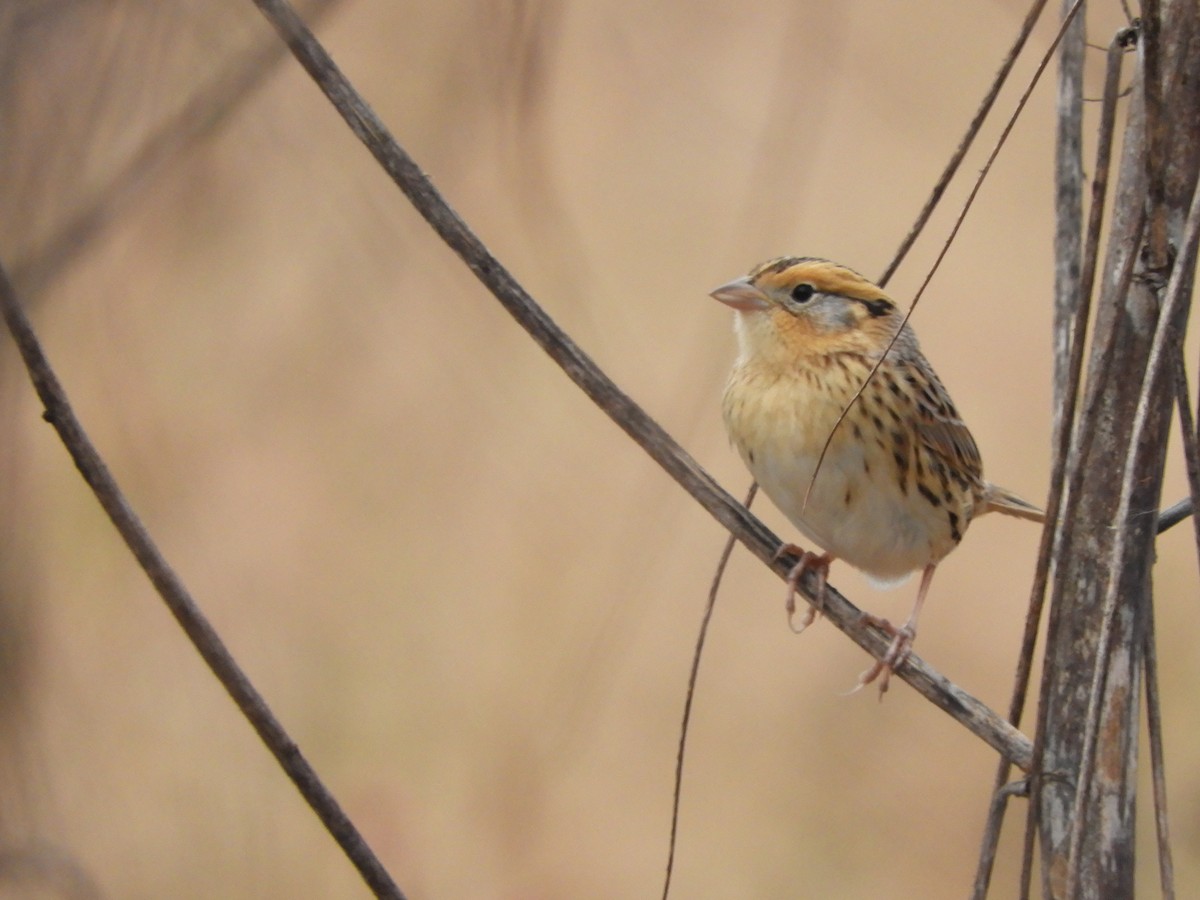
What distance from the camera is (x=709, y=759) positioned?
4.44m

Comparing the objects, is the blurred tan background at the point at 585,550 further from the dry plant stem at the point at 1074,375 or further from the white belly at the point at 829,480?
the dry plant stem at the point at 1074,375

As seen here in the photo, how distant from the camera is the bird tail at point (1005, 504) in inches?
110

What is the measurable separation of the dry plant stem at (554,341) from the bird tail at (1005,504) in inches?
51.8

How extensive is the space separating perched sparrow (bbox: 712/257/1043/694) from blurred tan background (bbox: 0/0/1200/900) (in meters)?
0.56

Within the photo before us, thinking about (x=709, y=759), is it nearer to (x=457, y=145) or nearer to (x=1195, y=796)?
(x=1195, y=796)

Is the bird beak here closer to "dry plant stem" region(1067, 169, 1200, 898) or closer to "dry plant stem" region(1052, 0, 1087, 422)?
"dry plant stem" region(1052, 0, 1087, 422)

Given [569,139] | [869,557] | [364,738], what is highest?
[569,139]

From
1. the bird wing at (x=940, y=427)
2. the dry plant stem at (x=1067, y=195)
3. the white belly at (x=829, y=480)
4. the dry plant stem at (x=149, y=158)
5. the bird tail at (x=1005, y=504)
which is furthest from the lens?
the bird tail at (x=1005, y=504)

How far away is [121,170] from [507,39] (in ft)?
1.74

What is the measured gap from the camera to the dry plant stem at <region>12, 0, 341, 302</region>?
1.07 meters

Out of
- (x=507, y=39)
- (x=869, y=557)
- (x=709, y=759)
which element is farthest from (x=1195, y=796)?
(x=507, y=39)

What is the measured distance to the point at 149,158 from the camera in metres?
1.14

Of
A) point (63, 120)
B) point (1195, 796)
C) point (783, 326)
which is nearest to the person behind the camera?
point (63, 120)

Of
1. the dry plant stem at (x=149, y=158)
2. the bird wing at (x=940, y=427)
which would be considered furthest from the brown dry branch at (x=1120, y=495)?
the bird wing at (x=940, y=427)
